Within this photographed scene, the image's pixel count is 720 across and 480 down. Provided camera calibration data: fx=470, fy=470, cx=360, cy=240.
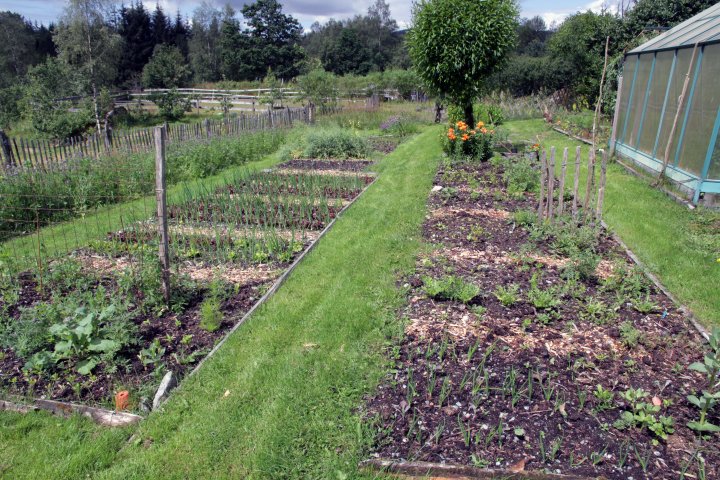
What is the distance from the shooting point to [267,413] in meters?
3.17

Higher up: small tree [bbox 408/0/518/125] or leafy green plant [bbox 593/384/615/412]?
small tree [bbox 408/0/518/125]

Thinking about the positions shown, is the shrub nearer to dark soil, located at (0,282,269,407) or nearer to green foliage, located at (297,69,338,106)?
dark soil, located at (0,282,269,407)

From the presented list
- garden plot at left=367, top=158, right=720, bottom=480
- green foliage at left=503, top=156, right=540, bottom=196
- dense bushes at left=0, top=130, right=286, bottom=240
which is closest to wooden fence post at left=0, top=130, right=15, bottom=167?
dense bushes at left=0, top=130, right=286, bottom=240

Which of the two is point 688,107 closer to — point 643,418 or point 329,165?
point 329,165

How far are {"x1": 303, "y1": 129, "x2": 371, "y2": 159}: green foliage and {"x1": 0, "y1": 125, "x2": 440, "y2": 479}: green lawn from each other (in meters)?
7.75

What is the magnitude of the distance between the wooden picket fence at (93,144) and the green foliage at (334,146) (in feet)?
9.43

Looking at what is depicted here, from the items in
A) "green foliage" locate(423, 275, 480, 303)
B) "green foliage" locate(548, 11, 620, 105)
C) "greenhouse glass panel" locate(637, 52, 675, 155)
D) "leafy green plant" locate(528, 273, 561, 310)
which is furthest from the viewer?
"green foliage" locate(548, 11, 620, 105)

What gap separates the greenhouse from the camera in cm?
736

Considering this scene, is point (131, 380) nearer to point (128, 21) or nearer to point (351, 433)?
point (351, 433)

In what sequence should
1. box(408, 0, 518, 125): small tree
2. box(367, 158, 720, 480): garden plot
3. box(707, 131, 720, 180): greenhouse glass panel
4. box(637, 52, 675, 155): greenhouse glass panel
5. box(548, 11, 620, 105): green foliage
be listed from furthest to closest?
box(548, 11, 620, 105): green foliage, box(408, 0, 518, 125): small tree, box(637, 52, 675, 155): greenhouse glass panel, box(707, 131, 720, 180): greenhouse glass panel, box(367, 158, 720, 480): garden plot

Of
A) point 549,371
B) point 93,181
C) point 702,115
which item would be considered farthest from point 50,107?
point 549,371

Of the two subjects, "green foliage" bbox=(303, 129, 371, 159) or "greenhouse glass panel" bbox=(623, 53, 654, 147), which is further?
"green foliage" bbox=(303, 129, 371, 159)

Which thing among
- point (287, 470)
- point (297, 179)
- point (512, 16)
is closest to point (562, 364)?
point (287, 470)

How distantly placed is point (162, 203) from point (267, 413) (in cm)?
227
